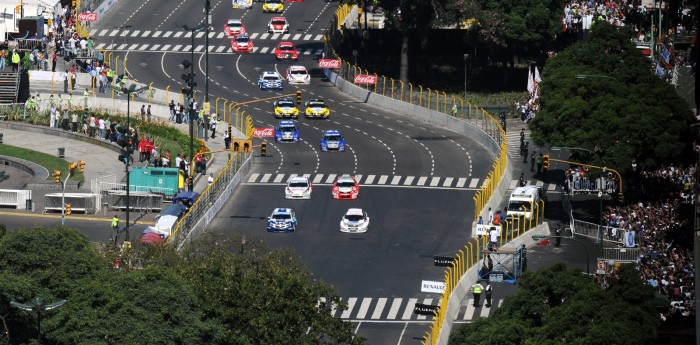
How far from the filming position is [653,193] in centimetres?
11762

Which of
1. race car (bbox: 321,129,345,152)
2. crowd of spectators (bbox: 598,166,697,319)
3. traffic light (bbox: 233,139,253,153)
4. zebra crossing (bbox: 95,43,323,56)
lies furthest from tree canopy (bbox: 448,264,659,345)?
zebra crossing (bbox: 95,43,323,56)

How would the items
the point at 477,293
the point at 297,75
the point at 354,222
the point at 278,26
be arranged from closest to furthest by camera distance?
the point at 477,293 → the point at 354,222 → the point at 297,75 → the point at 278,26

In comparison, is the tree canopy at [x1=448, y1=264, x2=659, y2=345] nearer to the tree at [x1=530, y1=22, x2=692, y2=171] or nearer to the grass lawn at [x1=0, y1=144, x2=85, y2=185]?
the tree at [x1=530, y1=22, x2=692, y2=171]

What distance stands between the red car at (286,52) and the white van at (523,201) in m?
46.3

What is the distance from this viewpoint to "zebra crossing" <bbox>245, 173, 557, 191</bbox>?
132000 mm

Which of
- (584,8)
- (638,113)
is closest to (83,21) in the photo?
(584,8)

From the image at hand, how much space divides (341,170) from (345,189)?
7.84m

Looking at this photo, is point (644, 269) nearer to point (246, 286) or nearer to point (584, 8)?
point (246, 286)

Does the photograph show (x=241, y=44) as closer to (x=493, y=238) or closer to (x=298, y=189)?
(x=298, y=189)

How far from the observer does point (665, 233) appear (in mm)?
103250

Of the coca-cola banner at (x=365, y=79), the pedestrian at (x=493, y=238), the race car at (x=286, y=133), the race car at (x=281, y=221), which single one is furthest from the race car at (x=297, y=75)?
the pedestrian at (x=493, y=238)

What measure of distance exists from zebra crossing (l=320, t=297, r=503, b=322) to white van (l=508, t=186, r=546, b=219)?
13558mm

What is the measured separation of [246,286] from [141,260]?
1149 centimetres

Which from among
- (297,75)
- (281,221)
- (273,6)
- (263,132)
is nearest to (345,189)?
(281,221)
